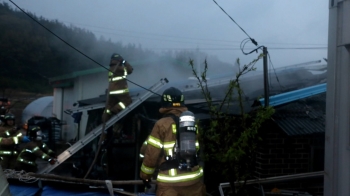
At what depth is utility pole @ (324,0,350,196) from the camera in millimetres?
3719

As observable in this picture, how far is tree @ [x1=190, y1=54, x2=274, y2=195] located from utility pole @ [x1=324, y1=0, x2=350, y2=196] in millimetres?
1458

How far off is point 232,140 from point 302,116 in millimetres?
1385

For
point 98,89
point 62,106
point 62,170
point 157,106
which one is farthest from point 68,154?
point 62,106

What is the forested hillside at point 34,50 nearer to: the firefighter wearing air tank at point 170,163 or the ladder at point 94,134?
the ladder at point 94,134

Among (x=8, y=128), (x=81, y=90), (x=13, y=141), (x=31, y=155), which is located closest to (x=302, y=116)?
(x=31, y=155)

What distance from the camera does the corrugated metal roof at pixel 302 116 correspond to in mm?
6012

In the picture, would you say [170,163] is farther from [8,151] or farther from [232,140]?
[8,151]

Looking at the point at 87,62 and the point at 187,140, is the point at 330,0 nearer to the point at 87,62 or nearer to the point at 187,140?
the point at 187,140

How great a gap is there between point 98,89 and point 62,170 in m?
6.40

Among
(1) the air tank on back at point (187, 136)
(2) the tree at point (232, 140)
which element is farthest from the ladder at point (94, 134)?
(1) the air tank on back at point (187, 136)

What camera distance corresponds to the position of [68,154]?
7.48m

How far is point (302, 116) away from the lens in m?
6.40

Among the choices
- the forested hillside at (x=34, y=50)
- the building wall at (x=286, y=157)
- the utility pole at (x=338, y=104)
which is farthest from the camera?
the forested hillside at (x=34, y=50)

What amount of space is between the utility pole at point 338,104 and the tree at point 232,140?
146cm
